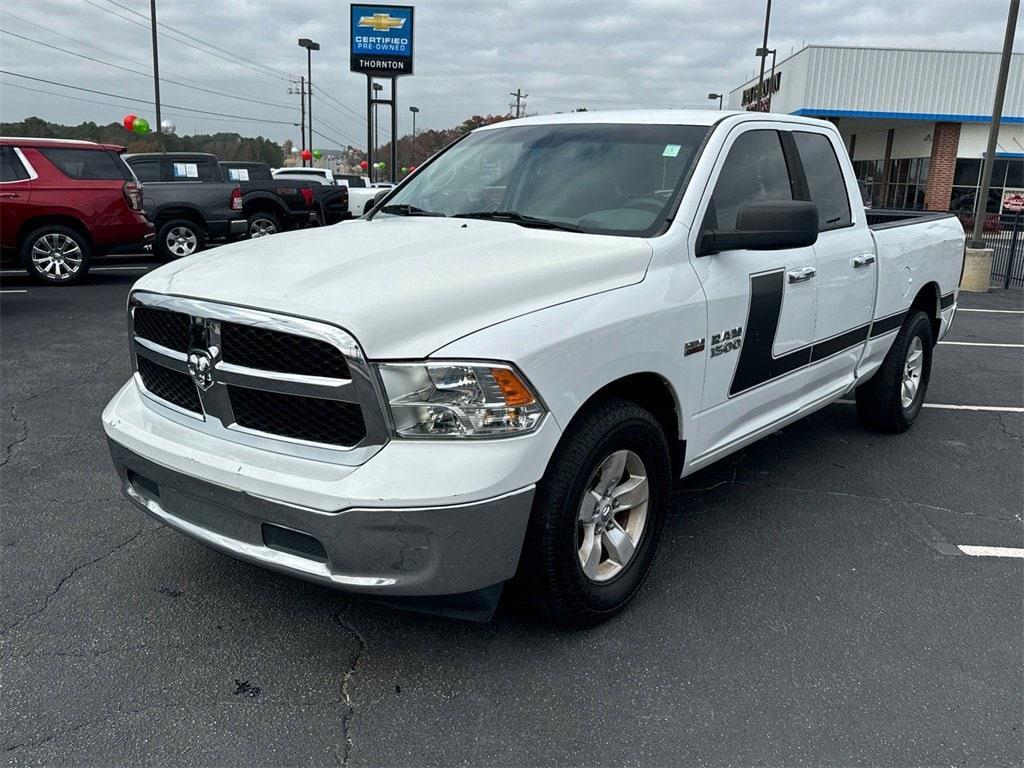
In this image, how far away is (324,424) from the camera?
2.64m

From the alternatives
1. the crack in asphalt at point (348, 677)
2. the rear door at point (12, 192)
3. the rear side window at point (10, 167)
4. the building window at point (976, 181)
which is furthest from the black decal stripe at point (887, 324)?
the building window at point (976, 181)

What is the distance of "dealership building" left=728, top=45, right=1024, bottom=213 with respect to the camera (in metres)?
28.2

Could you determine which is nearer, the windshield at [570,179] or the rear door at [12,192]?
the windshield at [570,179]

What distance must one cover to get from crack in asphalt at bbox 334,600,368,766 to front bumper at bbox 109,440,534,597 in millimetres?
424

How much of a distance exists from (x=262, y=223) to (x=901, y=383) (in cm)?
1329

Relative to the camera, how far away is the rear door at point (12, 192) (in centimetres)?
1122

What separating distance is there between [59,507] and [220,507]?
197 centimetres

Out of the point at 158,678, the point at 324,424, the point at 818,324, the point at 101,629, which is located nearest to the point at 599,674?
the point at 324,424

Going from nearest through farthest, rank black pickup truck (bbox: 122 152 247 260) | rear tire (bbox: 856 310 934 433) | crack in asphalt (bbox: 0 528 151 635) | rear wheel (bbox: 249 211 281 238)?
crack in asphalt (bbox: 0 528 151 635)
rear tire (bbox: 856 310 934 433)
black pickup truck (bbox: 122 152 247 260)
rear wheel (bbox: 249 211 281 238)

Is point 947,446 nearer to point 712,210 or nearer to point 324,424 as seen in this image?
point 712,210

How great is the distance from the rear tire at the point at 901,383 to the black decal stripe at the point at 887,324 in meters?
0.11

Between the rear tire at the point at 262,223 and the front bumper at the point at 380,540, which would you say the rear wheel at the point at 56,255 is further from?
the front bumper at the point at 380,540

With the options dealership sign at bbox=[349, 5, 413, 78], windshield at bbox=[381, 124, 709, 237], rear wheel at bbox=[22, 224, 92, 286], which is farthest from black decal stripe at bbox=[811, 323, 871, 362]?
dealership sign at bbox=[349, 5, 413, 78]

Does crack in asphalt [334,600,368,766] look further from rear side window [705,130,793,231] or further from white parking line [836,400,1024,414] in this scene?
white parking line [836,400,1024,414]
